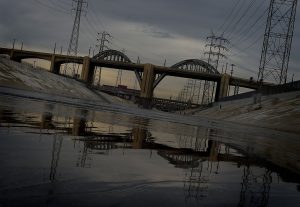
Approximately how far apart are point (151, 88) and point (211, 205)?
116882 mm

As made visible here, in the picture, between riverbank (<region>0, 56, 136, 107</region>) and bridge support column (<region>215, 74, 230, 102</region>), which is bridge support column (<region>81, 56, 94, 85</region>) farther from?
bridge support column (<region>215, 74, 230, 102</region>)

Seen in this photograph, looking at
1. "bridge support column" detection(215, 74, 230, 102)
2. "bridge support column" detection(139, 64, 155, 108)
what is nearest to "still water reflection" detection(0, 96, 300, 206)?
"bridge support column" detection(215, 74, 230, 102)

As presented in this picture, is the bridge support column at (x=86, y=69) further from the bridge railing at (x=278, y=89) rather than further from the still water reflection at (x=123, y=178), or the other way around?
the still water reflection at (x=123, y=178)

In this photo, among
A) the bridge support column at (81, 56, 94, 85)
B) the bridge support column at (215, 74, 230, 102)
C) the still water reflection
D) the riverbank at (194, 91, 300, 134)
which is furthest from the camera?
the bridge support column at (81, 56, 94, 85)

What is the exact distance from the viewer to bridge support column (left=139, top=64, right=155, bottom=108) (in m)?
118

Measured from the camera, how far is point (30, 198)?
3.68m

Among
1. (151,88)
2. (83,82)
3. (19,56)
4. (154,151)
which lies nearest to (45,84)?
(83,82)

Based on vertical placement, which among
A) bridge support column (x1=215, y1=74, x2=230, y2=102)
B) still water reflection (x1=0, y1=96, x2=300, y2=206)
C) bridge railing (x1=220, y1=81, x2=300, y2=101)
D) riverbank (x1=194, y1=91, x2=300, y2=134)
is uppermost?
bridge support column (x1=215, y1=74, x2=230, y2=102)

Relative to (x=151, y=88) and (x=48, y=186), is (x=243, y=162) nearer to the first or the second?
(x=48, y=186)

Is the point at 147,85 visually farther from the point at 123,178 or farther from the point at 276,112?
the point at 123,178

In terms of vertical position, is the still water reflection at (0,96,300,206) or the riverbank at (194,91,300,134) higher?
the riverbank at (194,91,300,134)

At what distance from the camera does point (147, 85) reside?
392 feet

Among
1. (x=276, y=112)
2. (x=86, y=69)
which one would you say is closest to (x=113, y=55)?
(x=86, y=69)

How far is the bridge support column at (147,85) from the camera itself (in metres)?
118
